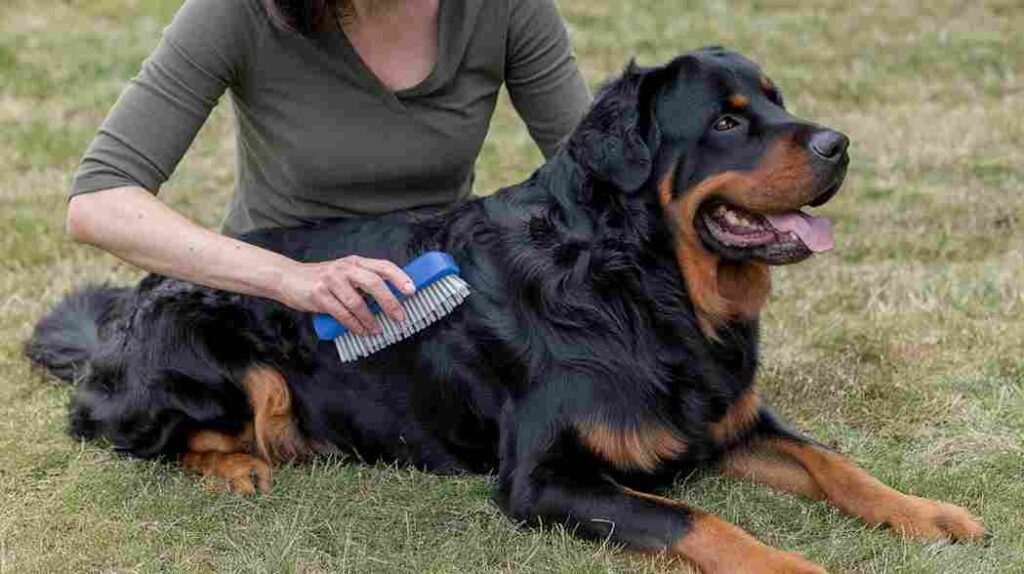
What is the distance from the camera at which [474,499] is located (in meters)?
3.95

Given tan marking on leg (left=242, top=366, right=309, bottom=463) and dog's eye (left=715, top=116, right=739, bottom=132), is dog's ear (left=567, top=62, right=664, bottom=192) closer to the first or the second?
dog's eye (left=715, top=116, right=739, bottom=132)

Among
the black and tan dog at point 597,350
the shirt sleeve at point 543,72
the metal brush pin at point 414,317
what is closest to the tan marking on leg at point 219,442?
the black and tan dog at point 597,350

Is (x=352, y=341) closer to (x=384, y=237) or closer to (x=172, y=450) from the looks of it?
(x=384, y=237)

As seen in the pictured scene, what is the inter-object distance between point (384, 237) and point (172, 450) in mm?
913

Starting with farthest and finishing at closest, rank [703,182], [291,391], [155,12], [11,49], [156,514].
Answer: [155,12], [11,49], [291,391], [156,514], [703,182]

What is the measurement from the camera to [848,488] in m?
3.77

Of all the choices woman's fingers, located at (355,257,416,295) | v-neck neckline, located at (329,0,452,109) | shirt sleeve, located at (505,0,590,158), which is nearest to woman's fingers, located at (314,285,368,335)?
woman's fingers, located at (355,257,416,295)

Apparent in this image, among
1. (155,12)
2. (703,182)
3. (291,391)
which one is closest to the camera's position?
(703,182)

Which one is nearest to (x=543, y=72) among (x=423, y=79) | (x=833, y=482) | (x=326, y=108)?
(x=423, y=79)

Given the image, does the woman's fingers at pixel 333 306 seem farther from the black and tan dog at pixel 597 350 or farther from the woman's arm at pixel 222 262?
the black and tan dog at pixel 597 350

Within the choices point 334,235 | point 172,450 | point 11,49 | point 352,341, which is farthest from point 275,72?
point 11,49

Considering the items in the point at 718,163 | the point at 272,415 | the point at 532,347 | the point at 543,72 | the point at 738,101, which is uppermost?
the point at 738,101

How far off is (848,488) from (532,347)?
90 centimetres

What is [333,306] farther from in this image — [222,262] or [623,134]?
[623,134]
